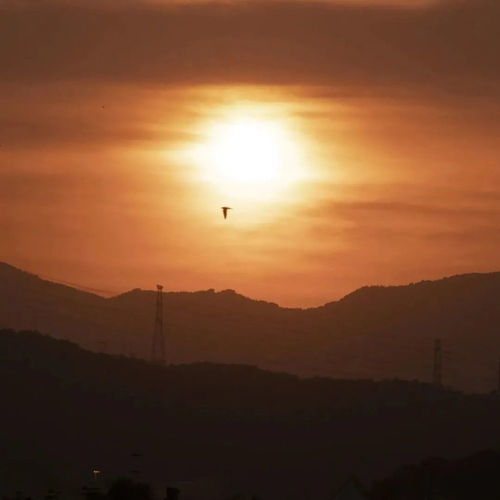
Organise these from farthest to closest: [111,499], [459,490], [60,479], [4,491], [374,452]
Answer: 1. [374,452]
2. [60,479]
3. [4,491]
4. [459,490]
5. [111,499]

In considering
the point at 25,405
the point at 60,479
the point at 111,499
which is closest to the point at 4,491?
the point at 60,479

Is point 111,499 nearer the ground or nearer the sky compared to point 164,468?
nearer the ground

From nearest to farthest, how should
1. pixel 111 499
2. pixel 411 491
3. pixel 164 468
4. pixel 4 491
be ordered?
pixel 111 499
pixel 411 491
pixel 4 491
pixel 164 468

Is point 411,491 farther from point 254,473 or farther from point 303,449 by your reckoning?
point 303,449

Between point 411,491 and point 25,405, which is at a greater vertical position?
point 25,405

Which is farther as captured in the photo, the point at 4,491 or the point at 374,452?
the point at 374,452

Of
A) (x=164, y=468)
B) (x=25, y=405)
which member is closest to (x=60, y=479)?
(x=164, y=468)

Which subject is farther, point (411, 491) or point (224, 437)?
point (224, 437)

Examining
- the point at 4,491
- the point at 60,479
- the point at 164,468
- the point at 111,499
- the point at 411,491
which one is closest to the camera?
the point at 111,499

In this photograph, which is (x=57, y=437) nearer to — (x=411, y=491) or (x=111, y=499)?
(x=411, y=491)
